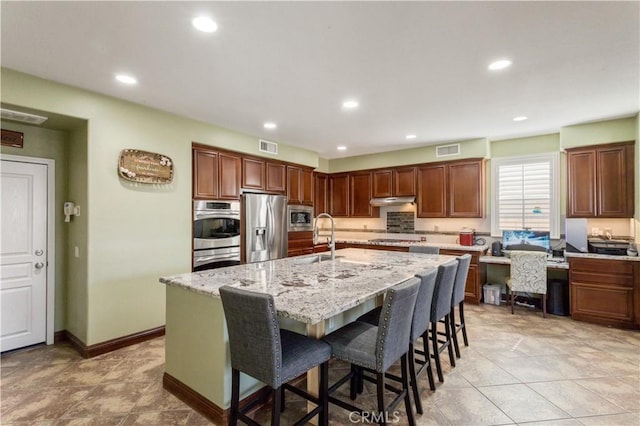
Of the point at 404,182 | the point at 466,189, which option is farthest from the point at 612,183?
the point at 404,182

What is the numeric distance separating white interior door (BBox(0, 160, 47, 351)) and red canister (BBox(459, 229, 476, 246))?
19.1 feet

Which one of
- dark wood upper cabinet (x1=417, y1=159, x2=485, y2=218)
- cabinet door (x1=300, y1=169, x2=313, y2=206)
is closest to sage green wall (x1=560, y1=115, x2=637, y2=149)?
dark wood upper cabinet (x1=417, y1=159, x2=485, y2=218)

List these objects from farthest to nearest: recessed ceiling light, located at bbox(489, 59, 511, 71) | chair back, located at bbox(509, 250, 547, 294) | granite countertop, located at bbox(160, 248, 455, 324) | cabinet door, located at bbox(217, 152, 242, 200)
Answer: cabinet door, located at bbox(217, 152, 242, 200)
chair back, located at bbox(509, 250, 547, 294)
recessed ceiling light, located at bbox(489, 59, 511, 71)
granite countertop, located at bbox(160, 248, 455, 324)

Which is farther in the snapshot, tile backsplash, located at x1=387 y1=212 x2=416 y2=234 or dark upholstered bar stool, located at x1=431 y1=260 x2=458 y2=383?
tile backsplash, located at x1=387 y1=212 x2=416 y2=234

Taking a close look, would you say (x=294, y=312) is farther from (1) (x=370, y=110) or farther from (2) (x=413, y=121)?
(2) (x=413, y=121)

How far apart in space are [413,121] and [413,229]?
260 cm

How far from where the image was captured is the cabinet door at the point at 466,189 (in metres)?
5.21

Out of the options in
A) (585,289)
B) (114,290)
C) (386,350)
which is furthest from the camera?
(585,289)

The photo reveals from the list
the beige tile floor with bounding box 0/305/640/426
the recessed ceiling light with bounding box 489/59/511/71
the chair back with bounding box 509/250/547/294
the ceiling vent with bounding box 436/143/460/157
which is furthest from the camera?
the ceiling vent with bounding box 436/143/460/157

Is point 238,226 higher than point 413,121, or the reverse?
point 413,121

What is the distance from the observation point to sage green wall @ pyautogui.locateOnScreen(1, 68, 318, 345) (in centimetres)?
310

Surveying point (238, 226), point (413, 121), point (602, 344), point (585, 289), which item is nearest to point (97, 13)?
point (238, 226)

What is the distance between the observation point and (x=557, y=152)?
4.85m

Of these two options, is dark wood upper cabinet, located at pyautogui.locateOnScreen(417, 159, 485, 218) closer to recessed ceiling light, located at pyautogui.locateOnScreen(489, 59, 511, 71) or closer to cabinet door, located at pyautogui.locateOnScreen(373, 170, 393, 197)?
cabinet door, located at pyautogui.locateOnScreen(373, 170, 393, 197)
